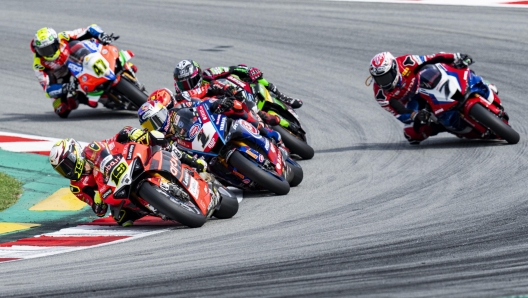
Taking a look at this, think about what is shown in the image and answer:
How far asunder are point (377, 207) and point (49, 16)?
15.3m

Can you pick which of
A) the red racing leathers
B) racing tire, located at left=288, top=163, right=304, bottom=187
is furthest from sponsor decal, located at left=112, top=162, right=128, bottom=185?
racing tire, located at left=288, top=163, right=304, bottom=187

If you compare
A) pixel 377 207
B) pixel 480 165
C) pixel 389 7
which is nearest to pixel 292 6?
pixel 389 7

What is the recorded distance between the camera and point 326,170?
12.9m

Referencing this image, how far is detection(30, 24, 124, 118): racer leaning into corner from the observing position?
53.5 ft

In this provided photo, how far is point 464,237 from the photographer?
8.21m

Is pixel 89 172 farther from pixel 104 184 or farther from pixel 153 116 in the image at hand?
pixel 153 116

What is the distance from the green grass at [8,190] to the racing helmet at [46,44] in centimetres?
390

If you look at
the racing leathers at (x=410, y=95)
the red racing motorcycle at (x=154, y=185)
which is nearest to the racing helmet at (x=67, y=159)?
the red racing motorcycle at (x=154, y=185)

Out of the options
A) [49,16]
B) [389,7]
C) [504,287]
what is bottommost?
[49,16]

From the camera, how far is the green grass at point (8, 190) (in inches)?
463

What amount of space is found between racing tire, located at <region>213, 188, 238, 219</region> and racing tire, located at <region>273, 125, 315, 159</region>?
8.77 feet

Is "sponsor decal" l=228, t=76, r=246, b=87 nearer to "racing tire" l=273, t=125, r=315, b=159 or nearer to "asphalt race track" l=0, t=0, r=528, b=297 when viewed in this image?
"racing tire" l=273, t=125, r=315, b=159

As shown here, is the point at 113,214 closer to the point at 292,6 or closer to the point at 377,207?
the point at 377,207

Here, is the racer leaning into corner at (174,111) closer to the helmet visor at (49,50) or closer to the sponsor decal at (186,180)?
the sponsor decal at (186,180)
